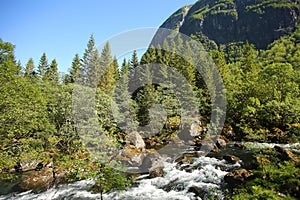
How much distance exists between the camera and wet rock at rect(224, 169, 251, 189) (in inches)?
423

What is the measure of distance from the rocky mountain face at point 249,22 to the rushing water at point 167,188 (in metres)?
99.1

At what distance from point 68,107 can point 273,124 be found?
2405 centimetres

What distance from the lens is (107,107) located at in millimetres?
21375

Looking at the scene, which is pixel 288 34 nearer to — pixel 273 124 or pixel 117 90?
pixel 273 124

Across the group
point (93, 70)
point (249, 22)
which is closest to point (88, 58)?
point (93, 70)

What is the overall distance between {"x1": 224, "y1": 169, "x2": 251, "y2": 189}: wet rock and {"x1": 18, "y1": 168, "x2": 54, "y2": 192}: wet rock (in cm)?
1090

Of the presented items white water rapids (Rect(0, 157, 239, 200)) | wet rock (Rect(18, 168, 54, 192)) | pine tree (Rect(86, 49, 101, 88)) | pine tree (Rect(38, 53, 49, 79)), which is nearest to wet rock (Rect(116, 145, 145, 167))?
white water rapids (Rect(0, 157, 239, 200))

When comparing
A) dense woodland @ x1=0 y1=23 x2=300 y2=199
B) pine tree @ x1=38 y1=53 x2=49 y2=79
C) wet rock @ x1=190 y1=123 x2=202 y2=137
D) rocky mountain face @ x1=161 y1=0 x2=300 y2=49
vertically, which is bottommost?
wet rock @ x1=190 y1=123 x2=202 y2=137

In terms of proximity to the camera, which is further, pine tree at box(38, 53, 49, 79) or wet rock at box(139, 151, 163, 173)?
pine tree at box(38, 53, 49, 79)

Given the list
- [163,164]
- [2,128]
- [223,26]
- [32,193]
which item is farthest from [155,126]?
[223,26]

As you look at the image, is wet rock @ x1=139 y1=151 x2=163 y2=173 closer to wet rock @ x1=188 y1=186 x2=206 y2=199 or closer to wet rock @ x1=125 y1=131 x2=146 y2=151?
wet rock @ x1=125 y1=131 x2=146 y2=151

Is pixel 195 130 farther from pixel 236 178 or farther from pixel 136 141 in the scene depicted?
pixel 236 178

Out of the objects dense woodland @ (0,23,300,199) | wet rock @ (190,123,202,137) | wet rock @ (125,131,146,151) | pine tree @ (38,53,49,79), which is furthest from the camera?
pine tree @ (38,53,49,79)

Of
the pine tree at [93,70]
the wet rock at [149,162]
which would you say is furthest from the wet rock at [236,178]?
the pine tree at [93,70]
